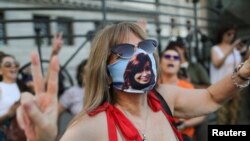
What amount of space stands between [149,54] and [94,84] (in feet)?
1.08

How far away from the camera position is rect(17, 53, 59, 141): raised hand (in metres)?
2.07

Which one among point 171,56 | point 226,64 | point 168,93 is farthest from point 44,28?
point 168,93

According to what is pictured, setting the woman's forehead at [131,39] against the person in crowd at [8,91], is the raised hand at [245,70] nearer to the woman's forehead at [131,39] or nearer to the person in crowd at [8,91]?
the woman's forehead at [131,39]

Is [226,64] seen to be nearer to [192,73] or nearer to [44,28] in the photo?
[192,73]

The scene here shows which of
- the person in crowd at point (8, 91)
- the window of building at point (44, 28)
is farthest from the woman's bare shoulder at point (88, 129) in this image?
the window of building at point (44, 28)

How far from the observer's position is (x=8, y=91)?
15.1 ft

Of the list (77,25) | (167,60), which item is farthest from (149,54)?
(77,25)

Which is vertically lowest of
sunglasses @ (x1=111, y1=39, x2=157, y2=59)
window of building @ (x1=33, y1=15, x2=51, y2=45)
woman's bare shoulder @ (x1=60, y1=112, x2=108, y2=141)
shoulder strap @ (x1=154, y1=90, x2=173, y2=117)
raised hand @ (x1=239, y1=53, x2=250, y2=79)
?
woman's bare shoulder @ (x1=60, y1=112, x2=108, y2=141)

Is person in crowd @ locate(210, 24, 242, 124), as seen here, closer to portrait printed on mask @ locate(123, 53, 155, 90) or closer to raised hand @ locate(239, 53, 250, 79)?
raised hand @ locate(239, 53, 250, 79)

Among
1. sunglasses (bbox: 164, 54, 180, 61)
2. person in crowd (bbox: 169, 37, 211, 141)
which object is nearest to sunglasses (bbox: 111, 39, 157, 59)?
sunglasses (bbox: 164, 54, 180, 61)

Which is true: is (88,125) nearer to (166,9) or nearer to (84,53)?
(84,53)

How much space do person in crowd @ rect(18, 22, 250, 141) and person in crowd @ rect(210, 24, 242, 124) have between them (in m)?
3.68

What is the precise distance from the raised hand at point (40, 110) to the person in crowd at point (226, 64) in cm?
418

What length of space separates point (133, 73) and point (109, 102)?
0.19m
